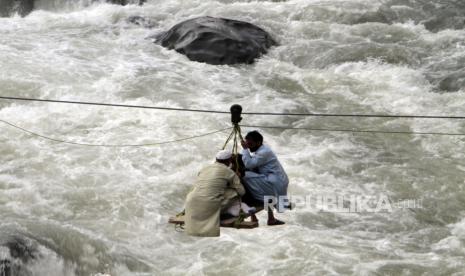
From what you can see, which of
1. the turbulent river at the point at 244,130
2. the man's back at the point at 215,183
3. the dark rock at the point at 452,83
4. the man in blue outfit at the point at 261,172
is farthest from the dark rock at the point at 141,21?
the man's back at the point at 215,183

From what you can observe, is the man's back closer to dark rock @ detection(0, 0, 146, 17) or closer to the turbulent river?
the turbulent river

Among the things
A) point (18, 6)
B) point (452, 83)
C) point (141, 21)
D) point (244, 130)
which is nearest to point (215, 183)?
point (244, 130)

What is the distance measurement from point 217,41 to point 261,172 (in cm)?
692

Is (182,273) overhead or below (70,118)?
below

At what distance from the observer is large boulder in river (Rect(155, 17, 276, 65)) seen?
1271cm

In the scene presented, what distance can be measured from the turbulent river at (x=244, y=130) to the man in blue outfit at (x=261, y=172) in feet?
2.61

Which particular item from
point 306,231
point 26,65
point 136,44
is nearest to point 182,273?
point 306,231

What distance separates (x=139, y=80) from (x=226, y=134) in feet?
8.16

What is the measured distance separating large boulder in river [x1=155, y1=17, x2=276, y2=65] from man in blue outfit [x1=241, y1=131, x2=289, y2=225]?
6.48m

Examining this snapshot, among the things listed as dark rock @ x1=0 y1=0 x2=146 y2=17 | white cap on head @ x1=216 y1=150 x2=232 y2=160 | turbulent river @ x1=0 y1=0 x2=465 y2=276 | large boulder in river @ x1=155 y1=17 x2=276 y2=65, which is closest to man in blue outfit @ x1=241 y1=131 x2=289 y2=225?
white cap on head @ x1=216 y1=150 x2=232 y2=160

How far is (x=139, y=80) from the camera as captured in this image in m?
11.6

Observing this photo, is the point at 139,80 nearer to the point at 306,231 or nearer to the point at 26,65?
the point at 26,65

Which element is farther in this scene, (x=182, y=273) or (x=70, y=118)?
(x=70, y=118)

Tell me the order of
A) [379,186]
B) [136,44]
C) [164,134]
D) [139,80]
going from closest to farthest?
[379,186] → [164,134] → [139,80] → [136,44]
